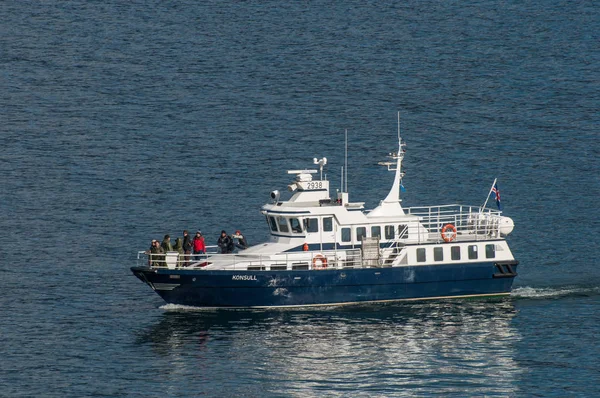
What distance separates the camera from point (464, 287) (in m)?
77.9

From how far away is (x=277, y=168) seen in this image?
108 m

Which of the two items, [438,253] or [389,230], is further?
[389,230]

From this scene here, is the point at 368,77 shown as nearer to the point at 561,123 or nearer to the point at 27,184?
the point at 561,123

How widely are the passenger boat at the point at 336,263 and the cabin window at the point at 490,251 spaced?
0.20ft

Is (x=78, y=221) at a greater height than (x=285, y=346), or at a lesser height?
greater

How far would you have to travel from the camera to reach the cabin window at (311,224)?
251 feet

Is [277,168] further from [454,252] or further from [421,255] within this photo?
[454,252]

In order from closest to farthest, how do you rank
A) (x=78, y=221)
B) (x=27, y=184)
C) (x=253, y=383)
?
1. (x=253, y=383)
2. (x=78, y=221)
3. (x=27, y=184)

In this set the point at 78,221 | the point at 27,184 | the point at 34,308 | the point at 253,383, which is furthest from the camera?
the point at 27,184

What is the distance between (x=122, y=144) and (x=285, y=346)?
1974 inches

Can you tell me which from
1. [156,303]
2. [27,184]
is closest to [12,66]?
[27,184]

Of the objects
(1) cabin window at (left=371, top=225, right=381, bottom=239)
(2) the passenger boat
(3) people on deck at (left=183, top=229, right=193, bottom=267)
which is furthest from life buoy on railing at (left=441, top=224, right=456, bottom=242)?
(3) people on deck at (left=183, top=229, right=193, bottom=267)

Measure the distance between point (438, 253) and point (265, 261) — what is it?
10.4 meters

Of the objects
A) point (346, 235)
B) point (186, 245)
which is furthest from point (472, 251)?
point (186, 245)
